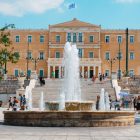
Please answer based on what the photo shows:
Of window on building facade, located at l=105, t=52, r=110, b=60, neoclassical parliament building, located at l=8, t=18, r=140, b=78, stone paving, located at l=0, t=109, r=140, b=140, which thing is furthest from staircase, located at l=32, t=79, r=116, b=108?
neoclassical parliament building, located at l=8, t=18, r=140, b=78

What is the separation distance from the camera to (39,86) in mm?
50500

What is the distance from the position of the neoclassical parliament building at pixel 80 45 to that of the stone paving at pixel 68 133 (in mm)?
61249

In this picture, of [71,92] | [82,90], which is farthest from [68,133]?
[82,90]

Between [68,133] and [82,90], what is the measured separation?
30.8 meters

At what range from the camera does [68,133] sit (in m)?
17.1

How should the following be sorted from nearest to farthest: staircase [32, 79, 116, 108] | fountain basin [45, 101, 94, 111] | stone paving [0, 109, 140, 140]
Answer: stone paving [0, 109, 140, 140] < fountain basin [45, 101, 94, 111] < staircase [32, 79, 116, 108]

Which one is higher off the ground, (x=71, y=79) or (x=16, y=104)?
(x=71, y=79)

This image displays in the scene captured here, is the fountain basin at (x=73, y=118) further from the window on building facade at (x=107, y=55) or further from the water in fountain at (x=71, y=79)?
the window on building facade at (x=107, y=55)

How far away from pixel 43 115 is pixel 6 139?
459cm

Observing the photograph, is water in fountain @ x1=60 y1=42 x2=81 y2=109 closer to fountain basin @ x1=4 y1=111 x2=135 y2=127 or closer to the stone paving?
fountain basin @ x1=4 y1=111 x2=135 y2=127

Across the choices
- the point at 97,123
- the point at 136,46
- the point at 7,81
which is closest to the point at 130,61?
the point at 136,46

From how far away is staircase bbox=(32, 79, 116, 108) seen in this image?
44.6m

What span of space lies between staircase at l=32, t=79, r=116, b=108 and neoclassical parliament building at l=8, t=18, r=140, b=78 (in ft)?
87.9

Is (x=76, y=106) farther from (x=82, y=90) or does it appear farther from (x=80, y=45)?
(x=80, y=45)
